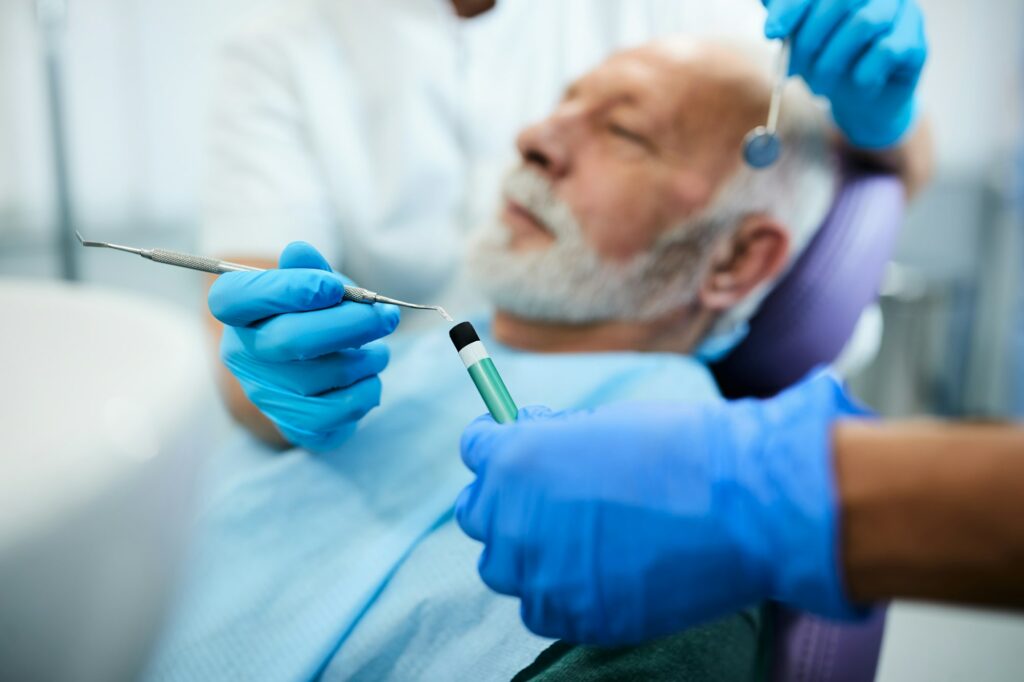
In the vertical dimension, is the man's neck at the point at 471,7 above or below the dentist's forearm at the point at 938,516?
above

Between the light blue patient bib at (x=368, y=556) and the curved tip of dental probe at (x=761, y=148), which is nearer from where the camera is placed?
the light blue patient bib at (x=368, y=556)

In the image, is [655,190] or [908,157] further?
[908,157]

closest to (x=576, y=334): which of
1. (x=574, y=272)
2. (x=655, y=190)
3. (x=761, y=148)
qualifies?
(x=574, y=272)

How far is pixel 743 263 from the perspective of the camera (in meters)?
1.10

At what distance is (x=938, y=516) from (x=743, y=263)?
0.75 metres

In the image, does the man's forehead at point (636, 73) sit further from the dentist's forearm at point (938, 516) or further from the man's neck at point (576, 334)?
the dentist's forearm at point (938, 516)

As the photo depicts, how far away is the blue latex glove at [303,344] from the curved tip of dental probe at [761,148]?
1.69 feet

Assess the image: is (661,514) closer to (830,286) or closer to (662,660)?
(662,660)

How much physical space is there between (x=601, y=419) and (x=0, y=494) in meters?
0.34

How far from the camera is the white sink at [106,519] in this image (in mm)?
289

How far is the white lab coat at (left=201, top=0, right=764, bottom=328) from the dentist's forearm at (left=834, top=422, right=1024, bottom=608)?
775mm

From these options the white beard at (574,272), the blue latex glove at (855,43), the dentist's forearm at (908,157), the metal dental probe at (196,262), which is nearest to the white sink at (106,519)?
the metal dental probe at (196,262)

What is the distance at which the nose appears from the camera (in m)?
1.05

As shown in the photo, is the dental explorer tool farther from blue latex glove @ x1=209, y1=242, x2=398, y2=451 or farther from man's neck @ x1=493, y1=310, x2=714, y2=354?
blue latex glove @ x1=209, y1=242, x2=398, y2=451
